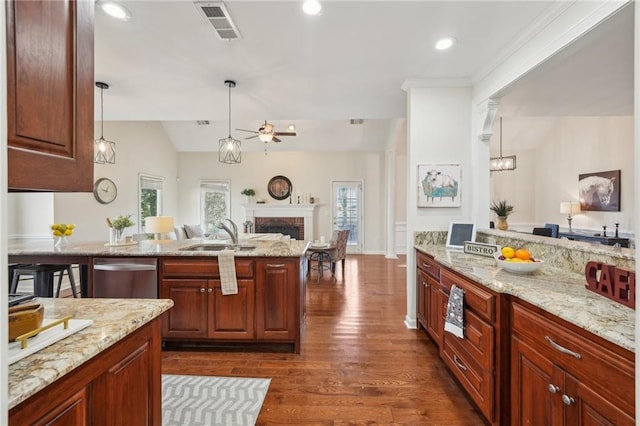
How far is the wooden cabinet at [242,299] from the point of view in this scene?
9.18 ft

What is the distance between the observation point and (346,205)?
885 cm

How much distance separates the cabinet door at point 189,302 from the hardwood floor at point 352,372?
24 centimetres

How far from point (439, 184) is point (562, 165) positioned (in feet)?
21.0

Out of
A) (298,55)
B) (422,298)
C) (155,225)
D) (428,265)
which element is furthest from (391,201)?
(155,225)

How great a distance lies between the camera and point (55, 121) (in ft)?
2.59

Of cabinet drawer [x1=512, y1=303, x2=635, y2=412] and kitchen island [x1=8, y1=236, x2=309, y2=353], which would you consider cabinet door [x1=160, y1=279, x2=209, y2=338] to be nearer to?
kitchen island [x1=8, y1=236, x2=309, y2=353]

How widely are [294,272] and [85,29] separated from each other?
226cm

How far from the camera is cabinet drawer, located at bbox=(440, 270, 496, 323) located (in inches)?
67.7

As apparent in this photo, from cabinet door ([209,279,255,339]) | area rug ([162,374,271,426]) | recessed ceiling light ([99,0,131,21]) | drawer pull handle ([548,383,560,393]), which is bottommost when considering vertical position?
area rug ([162,374,271,426])

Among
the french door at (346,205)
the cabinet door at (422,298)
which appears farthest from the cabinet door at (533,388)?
the french door at (346,205)

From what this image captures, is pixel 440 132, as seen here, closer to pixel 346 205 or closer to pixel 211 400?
pixel 211 400

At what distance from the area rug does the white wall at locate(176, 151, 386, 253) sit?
248 inches

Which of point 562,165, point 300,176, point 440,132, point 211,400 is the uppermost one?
point 562,165

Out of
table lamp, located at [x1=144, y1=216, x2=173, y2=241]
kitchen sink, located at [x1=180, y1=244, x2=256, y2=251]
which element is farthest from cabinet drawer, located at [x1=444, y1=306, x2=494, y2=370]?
table lamp, located at [x1=144, y1=216, x2=173, y2=241]
